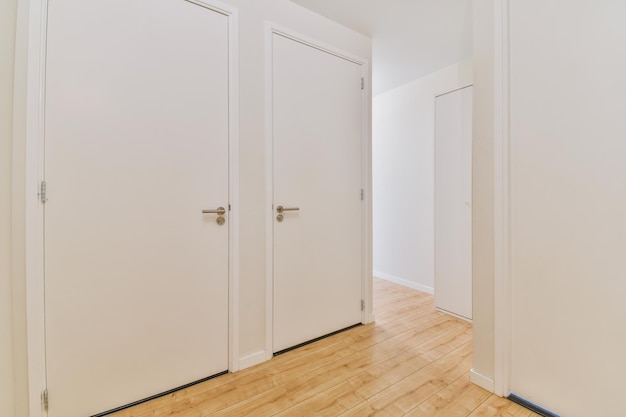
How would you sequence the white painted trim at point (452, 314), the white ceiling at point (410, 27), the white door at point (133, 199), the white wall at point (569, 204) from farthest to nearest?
1. the white painted trim at point (452, 314)
2. the white ceiling at point (410, 27)
3. the white door at point (133, 199)
4. the white wall at point (569, 204)

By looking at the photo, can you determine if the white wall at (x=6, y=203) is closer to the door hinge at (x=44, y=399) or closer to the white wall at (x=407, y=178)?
the door hinge at (x=44, y=399)

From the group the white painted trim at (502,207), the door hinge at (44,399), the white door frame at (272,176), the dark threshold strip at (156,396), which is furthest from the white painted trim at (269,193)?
the white painted trim at (502,207)

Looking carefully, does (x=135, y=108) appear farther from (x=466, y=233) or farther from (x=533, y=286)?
(x=466, y=233)

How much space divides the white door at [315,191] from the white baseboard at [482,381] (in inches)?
38.2

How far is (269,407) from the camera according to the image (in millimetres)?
1487

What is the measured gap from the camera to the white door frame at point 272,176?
195 cm

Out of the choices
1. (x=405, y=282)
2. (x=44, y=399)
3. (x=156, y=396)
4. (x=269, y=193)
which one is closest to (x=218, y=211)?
(x=269, y=193)

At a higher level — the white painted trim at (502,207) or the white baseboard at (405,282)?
the white painted trim at (502,207)

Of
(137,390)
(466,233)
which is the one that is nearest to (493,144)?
(466,233)

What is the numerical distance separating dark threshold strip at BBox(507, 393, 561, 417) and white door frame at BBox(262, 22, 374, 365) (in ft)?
3.76

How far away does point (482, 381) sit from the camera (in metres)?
1.63

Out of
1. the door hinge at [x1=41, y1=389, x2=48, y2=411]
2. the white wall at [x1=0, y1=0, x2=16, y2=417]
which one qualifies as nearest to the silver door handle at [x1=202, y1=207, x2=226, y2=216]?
the white wall at [x1=0, y1=0, x2=16, y2=417]

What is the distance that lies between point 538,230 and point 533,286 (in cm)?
29

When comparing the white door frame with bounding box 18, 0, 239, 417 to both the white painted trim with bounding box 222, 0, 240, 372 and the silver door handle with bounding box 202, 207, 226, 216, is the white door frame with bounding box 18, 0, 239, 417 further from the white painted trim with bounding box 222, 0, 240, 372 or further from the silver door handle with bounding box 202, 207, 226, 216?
the white painted trim with bounding box 222, 0, 240, 372
